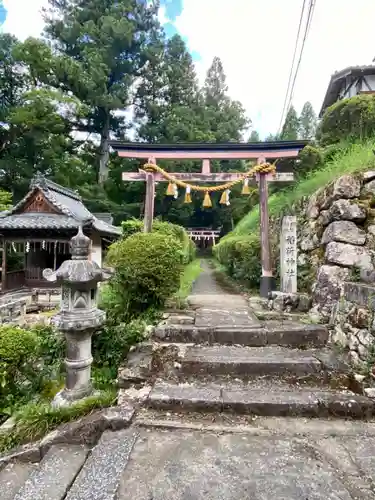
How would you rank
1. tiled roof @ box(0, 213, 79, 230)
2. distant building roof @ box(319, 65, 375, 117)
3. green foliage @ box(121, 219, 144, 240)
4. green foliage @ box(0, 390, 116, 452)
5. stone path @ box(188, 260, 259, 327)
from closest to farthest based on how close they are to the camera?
green foliage @ box(0, 390, 116, 452) → stone path @ box(188, 260, 259, 327) → green foliage @ box(121, 219, 144, 240) → tiled roof @ box(0, 213, 79, 230) → distant building roof @ box(319, 65, 375, 117)

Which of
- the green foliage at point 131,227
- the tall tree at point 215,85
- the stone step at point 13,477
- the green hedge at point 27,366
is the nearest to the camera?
the stone step at point 13,477

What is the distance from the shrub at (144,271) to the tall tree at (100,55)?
72.8 ft

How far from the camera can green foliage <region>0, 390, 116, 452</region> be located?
2846mm

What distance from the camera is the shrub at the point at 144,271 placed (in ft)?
14.8

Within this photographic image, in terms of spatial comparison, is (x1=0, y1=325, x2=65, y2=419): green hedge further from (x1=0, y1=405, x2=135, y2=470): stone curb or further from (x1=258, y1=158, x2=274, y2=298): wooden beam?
(x1=258, y1=158, x2=274, y2=298): wooden beam

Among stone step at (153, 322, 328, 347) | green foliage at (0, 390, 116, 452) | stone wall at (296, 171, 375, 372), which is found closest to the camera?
green foliage at (0, 390, 116, 452)

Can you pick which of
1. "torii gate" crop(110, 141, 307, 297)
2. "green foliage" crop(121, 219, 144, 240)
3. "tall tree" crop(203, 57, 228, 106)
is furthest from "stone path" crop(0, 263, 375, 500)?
"tall tree" crop(203, 57, 228, 106)

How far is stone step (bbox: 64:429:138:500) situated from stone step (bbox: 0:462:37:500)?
27.0 inches

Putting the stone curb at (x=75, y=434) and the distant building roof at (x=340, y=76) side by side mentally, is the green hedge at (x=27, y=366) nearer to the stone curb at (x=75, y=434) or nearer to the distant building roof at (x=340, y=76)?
the stone curb at (x=75, y=434)

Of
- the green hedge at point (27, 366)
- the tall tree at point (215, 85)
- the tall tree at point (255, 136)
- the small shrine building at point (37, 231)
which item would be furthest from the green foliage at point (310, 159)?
the tall tree at point (255, 136)

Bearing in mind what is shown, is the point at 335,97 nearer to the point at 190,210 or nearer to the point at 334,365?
the point at 190,210

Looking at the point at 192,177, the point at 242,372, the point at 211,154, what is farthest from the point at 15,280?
the point at 242,372

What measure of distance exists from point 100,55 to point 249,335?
2752 centimetres

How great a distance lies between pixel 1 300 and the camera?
35.8 ft
